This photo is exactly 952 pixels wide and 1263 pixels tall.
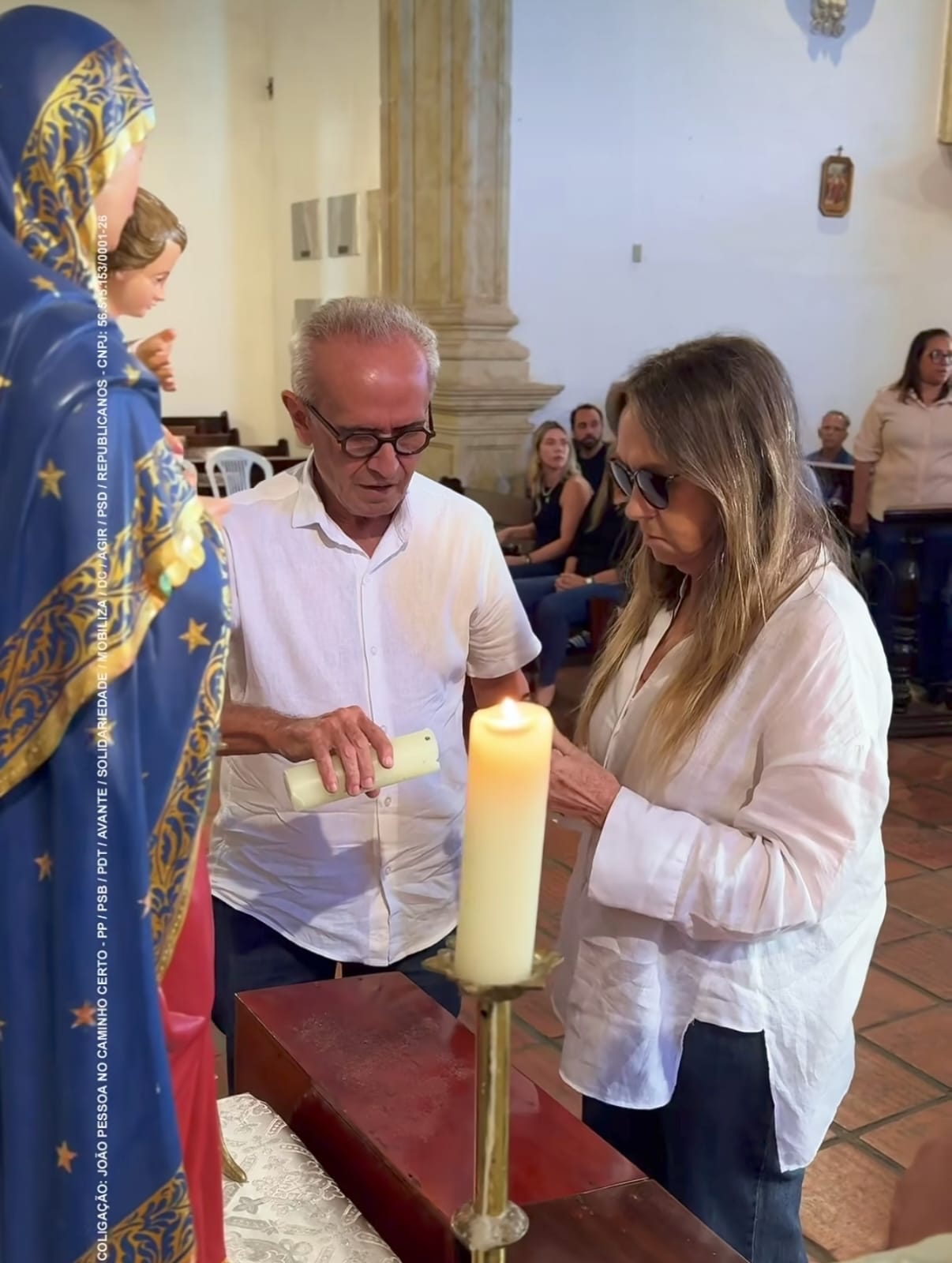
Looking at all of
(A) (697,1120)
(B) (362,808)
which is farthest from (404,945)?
(A) (697,1120)

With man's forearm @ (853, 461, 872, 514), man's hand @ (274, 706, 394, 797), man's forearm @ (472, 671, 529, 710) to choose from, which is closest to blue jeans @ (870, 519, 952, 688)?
man's forearm @ (853, 461, 872, 514)

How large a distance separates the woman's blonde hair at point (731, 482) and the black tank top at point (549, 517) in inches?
176

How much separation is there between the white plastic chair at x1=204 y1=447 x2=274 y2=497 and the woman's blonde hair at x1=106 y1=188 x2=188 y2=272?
6.79 meters

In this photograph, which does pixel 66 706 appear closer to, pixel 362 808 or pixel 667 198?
pixel 362 808

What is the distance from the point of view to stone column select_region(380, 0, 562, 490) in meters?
6.82

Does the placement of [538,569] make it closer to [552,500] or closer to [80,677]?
[552,500]

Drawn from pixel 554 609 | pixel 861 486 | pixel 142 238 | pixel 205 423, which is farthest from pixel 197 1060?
pixel 205 423

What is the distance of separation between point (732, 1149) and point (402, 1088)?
0.43 meters

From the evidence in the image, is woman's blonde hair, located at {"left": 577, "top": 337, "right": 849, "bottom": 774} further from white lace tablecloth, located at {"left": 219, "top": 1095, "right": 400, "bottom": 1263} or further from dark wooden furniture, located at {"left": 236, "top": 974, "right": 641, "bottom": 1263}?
white lace tablecloth, located at {"left": 219, "top": 1095, "right": 400, "bottom": 1263}

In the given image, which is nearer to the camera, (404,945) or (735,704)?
(735,704)

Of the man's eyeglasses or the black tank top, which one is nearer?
the man's eyeglasses

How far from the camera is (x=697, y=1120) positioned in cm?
153

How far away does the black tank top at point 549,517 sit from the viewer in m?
5.99

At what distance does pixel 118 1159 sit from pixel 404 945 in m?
1.11
